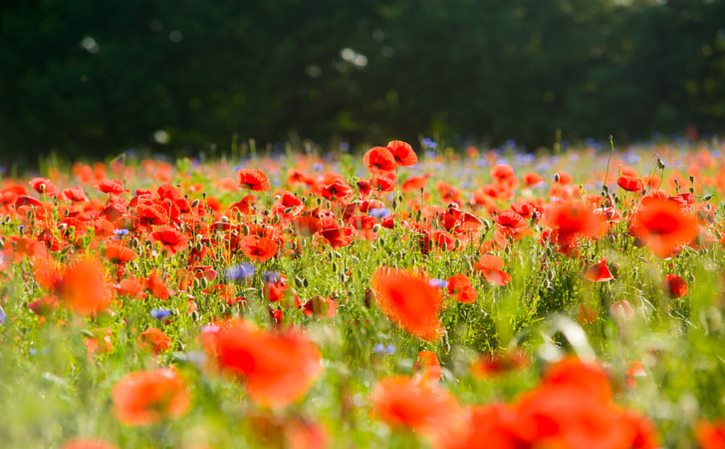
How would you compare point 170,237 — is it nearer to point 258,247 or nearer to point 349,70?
point 258,247

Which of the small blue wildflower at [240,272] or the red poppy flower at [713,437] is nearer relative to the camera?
the red poppy flower at [713,437]

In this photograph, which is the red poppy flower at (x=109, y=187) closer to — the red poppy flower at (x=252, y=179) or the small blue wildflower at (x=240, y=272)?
the red poppy flower at (x=252, y=179)

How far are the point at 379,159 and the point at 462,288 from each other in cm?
64

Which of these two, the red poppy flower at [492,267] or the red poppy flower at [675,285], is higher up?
the red poppy flower at [492,267]

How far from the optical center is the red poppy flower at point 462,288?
2.25 metres

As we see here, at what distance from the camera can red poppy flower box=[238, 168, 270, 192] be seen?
2715 millimetres

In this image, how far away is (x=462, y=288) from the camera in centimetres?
226

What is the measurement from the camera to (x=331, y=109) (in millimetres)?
14586

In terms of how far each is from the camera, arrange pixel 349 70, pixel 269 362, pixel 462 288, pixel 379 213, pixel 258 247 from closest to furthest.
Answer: pixel 269 362 < pixel 462 288 < pixel 258 247 < pixel 379 213 < pixel 349 70

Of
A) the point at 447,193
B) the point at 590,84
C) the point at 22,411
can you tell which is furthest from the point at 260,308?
the point at 590,84

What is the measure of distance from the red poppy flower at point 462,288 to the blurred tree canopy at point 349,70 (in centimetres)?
1167

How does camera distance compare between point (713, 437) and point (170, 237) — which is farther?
point (170, 237)

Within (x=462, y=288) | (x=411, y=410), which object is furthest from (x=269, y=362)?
(x=462, y=288)

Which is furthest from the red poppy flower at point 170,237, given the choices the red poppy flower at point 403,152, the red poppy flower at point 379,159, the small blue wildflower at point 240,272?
the red poppy flower at point 403,152
